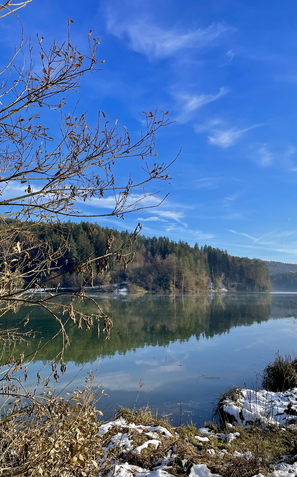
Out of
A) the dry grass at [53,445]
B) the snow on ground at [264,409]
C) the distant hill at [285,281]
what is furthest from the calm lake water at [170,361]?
the distant hill at [285,281]

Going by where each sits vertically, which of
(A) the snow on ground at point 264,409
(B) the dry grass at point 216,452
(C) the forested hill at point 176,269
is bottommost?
(A) the snow on ground at point 264,409

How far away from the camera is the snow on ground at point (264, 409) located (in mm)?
5950

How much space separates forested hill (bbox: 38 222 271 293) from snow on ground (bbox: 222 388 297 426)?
41798 mm

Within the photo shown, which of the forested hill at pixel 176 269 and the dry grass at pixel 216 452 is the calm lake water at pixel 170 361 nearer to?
the dry grass at pixel 216 452

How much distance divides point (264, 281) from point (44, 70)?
111648mm

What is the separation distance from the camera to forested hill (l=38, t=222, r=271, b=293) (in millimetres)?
64750

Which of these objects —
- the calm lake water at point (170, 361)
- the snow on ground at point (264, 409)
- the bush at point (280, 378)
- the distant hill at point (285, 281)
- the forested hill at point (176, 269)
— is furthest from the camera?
the distant hill at point (285, 281)

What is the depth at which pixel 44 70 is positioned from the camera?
2.60 m

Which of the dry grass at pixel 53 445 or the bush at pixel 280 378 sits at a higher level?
the dry grass at pixel 53 445

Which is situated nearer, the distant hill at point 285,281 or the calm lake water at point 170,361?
the calm lake water at point 170,361

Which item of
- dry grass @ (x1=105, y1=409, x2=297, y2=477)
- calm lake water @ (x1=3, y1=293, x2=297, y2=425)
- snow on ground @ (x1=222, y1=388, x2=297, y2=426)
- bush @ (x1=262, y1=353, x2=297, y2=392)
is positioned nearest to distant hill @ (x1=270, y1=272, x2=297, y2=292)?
calm lake water @ (x1=3, y1=293, x2=297, y2=425)

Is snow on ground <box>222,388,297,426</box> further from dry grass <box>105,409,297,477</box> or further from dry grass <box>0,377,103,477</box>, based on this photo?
dry grass <box>0,377,103,477</box>

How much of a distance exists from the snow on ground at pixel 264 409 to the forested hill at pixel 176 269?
41.8 metres

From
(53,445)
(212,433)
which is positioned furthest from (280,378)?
(53,445)
